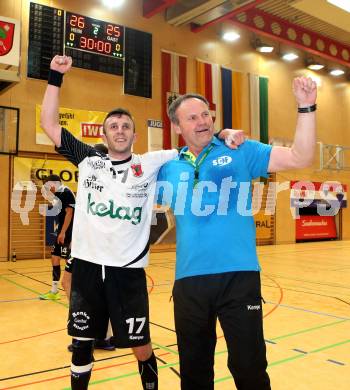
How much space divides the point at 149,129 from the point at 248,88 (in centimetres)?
540

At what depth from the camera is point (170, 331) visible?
5164 mm

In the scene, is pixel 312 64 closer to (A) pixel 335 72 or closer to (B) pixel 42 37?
(A) pixel 335 72

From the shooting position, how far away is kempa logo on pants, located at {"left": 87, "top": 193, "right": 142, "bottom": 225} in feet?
9.10

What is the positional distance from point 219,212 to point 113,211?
78 centimetres

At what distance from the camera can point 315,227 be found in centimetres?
2028

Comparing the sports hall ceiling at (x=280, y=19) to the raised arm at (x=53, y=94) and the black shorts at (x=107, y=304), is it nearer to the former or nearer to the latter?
the raised arm at (x=53, y=94)

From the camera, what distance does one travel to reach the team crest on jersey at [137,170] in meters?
2.86

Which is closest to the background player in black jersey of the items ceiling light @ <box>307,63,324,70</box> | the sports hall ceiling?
the sports hall ceiling

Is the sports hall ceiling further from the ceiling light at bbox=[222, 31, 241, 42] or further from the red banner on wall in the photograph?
the red banner on wall

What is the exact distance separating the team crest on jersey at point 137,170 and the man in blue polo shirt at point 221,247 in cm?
45

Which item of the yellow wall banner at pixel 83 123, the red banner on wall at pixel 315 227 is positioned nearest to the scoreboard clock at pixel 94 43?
the yellow wall banner at pixel 83 123

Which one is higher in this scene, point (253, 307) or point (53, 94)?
point (53, 94)

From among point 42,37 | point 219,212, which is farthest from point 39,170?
point 219,212

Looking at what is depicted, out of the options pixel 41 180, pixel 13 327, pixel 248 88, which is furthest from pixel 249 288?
pixel 248 88
